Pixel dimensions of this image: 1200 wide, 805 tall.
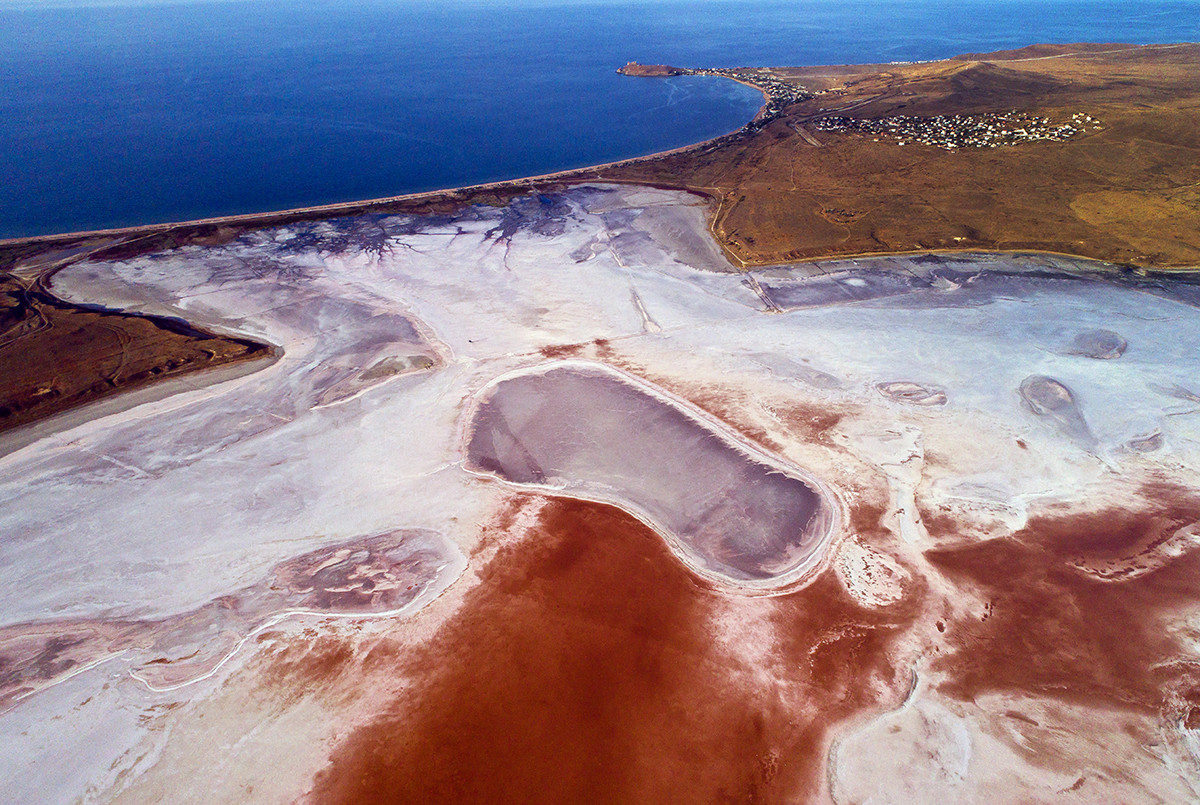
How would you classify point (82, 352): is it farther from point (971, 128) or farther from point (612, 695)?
point (971, 128)

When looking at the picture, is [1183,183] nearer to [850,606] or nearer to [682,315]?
[682,315]

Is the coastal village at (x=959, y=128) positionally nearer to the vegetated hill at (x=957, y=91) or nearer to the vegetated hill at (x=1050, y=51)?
the vegetated hill at (x=957, y=91)

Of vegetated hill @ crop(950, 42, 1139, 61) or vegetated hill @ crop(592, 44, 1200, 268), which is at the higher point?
vegetated hill @ crop(950, 42, 1139, 61)

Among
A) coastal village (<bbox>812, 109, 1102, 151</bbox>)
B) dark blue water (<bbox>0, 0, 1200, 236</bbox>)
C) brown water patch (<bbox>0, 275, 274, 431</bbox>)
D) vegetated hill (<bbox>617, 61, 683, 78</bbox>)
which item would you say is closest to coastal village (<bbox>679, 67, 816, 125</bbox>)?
vegetated hill (<bbox>617, 61, 683, 78</bbox>)

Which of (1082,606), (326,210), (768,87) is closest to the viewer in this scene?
(1082,606)

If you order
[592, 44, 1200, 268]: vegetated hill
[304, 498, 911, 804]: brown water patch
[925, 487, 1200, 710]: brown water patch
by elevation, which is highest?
[592, 44, 1200, 268]: vegetated hill

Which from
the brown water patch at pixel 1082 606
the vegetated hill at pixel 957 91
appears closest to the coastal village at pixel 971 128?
the vegetated hill at pixel 957 91

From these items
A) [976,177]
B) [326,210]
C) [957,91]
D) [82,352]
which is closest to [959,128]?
[976,177]

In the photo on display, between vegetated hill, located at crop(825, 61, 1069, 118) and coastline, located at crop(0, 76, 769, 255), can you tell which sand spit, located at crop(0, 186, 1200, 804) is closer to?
coastline, located at crop(0, 76, 769, 255)
